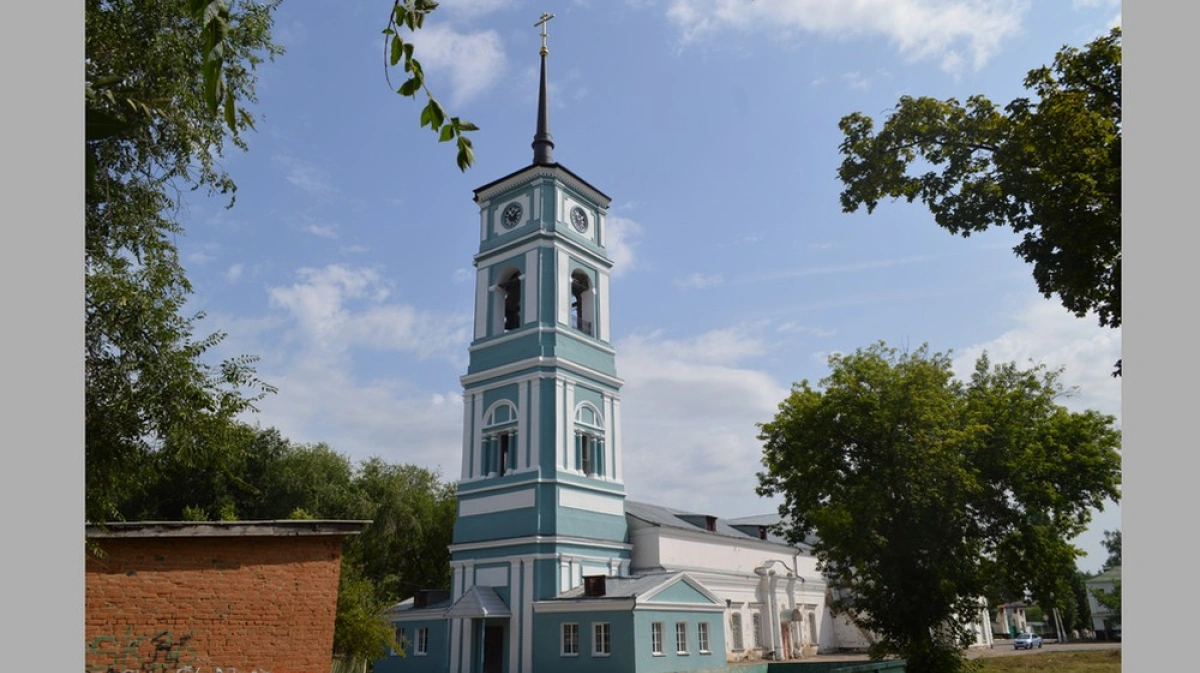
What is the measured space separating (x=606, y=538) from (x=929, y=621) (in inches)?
513

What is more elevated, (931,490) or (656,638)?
(931,490)

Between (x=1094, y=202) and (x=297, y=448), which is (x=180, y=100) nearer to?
(x=1094, y=202)

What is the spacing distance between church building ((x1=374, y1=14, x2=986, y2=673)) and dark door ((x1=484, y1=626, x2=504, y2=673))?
0.05 m

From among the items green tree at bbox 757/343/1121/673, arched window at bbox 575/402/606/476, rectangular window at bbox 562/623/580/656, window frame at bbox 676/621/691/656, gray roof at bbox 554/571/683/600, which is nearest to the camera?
green tree at bbox 757/343/1121/673

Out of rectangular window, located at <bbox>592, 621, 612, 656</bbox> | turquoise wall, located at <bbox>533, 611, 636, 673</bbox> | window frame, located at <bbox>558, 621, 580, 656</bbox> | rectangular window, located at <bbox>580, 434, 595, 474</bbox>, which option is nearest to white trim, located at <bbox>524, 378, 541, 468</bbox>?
rectangular window, located at <bbox>580, 434, 595, 474</bbox>

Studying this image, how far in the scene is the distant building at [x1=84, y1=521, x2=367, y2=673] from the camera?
394 inches

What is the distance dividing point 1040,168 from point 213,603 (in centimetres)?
1129

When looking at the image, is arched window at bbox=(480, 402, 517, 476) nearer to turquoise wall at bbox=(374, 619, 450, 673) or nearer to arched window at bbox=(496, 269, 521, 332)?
arched window at bbox=(496, 269, 521, 332)

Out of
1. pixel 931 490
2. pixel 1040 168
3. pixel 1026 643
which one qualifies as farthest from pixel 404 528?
pixel 1026 643

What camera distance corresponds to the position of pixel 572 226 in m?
36.2

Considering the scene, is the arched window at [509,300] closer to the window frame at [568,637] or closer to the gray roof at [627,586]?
the gray roof at [627,586]

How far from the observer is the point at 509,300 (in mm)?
36344

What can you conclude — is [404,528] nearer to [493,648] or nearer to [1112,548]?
[493,648]

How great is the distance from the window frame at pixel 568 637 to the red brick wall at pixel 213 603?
60.0ft
